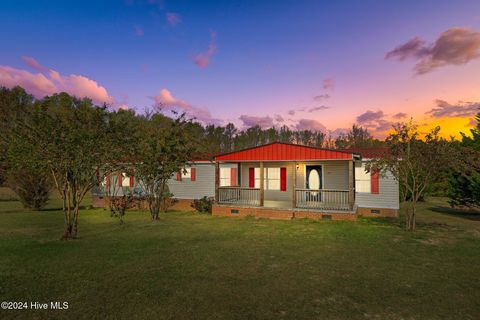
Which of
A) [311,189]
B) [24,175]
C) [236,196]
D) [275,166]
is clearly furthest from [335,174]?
[24,175]

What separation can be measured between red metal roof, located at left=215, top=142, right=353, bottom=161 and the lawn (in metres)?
3.87

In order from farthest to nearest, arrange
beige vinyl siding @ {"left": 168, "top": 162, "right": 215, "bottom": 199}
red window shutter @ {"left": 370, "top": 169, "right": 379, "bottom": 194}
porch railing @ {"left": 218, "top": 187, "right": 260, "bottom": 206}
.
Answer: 1. beige vinyl siding @ {"left": 168, "top": 162, "right": 215, "bottom": 199}
2. porch railing @ {"left": 218, "top": 187, "right": 260, "bottom": 206}
3. red window shutter @ {"left": 370, "top": 169, "right": 379, "bottom": 194}

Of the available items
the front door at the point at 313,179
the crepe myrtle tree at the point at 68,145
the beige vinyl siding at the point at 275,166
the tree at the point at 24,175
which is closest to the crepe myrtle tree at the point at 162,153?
the crepe myrtle tree at the point at 68,145

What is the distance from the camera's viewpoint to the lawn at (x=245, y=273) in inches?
193

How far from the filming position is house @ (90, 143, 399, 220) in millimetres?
14625

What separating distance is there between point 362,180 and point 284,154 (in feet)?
15.3

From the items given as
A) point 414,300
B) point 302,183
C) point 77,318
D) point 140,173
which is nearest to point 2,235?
point 140,173

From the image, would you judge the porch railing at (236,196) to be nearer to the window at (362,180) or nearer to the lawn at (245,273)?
the lawn at (245,273)

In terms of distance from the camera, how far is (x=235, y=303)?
16.7 feet

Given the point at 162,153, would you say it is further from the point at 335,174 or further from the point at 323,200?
the point at 335,174

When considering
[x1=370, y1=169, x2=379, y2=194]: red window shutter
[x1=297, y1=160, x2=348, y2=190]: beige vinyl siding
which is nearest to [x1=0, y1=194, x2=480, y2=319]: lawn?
[x1=370, y1=169, x2=379, y2=194]: red window shutter

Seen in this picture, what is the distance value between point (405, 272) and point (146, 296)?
5938 millimetres

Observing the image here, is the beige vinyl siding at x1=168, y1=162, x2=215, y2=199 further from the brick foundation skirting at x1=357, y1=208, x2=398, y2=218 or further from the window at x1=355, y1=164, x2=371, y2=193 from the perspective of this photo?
the brick foundation skirting at x1=357, y1=208, x2=398, y2=218

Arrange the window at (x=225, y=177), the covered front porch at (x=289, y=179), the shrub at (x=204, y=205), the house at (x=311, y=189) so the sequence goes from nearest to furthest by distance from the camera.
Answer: the house at (x=311, y=189) < the covered front porch at (x=289, y=179) < the shrub at (x=204, y=205) < the window at (x=225, y=177)
